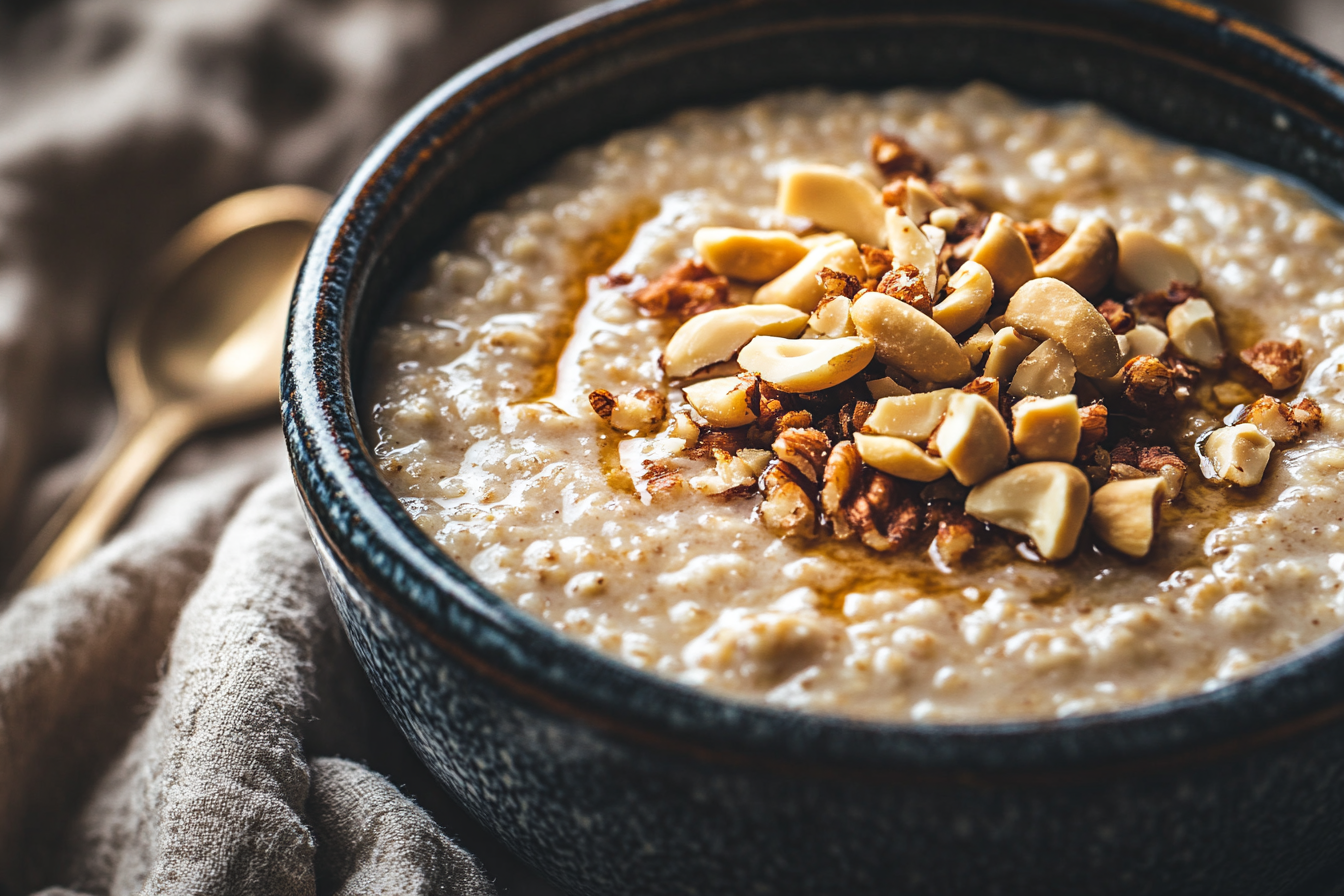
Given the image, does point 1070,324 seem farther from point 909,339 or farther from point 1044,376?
point 909,339

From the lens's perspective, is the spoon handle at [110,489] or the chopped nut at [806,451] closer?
the chopped nut at [806,451]

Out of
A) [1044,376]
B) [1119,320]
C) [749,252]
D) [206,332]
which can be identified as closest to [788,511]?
[1044,376]

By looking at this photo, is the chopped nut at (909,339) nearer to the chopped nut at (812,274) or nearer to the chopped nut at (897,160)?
the chopped nut at (812,274)

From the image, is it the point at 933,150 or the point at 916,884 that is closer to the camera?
the point at 916,884

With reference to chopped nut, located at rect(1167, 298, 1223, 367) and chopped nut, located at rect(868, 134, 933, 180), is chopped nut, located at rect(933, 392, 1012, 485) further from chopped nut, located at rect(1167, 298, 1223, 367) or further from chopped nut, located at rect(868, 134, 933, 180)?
chopped nut, located at rect(868, 134, 933, 180)

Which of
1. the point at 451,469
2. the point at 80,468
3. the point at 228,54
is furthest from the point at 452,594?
the point at 228,54

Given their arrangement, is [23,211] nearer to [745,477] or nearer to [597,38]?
[597,38]

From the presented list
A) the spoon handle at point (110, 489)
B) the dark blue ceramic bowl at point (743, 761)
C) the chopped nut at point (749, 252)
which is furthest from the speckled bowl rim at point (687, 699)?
the spoon handle at point (110, 489)
